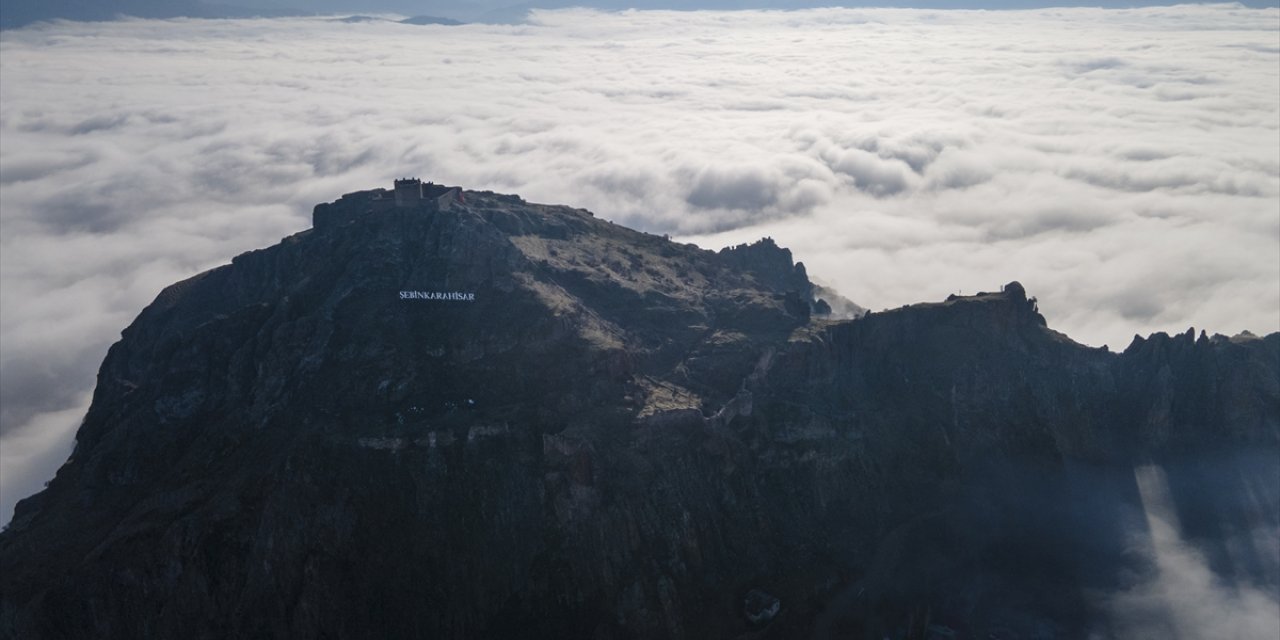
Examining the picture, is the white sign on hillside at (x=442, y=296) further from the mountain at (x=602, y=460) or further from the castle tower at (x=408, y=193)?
the castle tower at (x=408, y=193)

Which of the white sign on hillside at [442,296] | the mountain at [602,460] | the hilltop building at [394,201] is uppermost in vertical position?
the hilltop building at [394,201]

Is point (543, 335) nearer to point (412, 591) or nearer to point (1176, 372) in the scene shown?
point (412, 591)

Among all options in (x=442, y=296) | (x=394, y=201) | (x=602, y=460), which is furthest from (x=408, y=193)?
(x=602, y=460)

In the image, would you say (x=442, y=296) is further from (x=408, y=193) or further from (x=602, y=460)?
(x=602, y=460)

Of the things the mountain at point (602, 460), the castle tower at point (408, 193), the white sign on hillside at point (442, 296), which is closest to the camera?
the mountain at point (602, 460)

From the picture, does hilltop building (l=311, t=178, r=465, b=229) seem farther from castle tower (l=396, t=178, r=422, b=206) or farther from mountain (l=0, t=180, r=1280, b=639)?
mountain (l=0, t=180, r=1280, b=639)

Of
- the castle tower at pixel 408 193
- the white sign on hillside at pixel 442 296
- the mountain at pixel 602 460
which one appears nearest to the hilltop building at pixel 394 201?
the castle tower at pixel 408 193

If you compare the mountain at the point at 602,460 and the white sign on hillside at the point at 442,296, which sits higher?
the white sign on hillside at the point at 442,296
